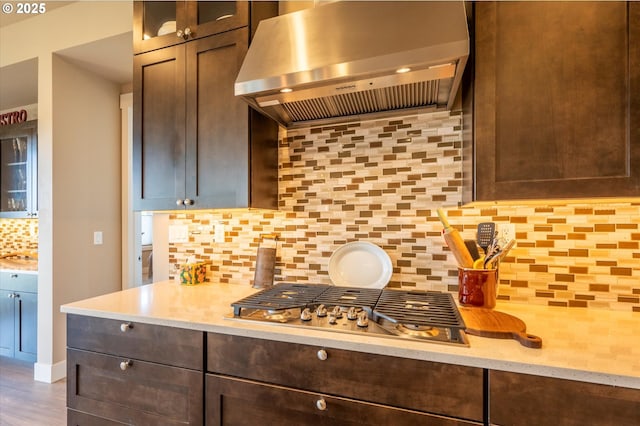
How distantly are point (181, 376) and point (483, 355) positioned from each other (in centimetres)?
103

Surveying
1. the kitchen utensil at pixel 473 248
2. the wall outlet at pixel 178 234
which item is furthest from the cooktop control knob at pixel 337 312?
the wall outlet at pixel 178 234

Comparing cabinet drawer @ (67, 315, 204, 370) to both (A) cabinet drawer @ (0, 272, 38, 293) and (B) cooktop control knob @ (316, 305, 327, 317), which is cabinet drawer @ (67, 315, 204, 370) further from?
(A) cabinet drawer @ (0, 272, 38, 293)

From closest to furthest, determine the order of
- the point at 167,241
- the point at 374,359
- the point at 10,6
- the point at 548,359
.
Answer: the point at 548,359
the point at 374,359
the point at 167,241
the point at 10,6

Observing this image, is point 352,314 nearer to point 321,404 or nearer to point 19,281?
point 321,404

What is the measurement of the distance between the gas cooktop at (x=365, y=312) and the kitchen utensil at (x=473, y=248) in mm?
199

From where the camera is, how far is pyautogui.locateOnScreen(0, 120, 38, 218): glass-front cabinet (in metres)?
3.02

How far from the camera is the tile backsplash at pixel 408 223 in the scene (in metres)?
1.27

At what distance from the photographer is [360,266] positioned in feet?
5.22

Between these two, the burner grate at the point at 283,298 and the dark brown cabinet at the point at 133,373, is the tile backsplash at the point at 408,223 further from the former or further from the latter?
the dark brown cabinet at the point at 133,373

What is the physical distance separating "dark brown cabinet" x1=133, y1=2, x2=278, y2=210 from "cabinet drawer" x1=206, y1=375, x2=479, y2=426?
76 cm

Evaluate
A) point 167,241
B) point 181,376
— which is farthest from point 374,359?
point 167,241

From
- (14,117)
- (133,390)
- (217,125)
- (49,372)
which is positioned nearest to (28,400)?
Result: (49,372)

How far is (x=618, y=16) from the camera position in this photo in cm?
100

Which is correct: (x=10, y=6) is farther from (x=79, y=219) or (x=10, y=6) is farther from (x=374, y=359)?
(x=374, y=359)
